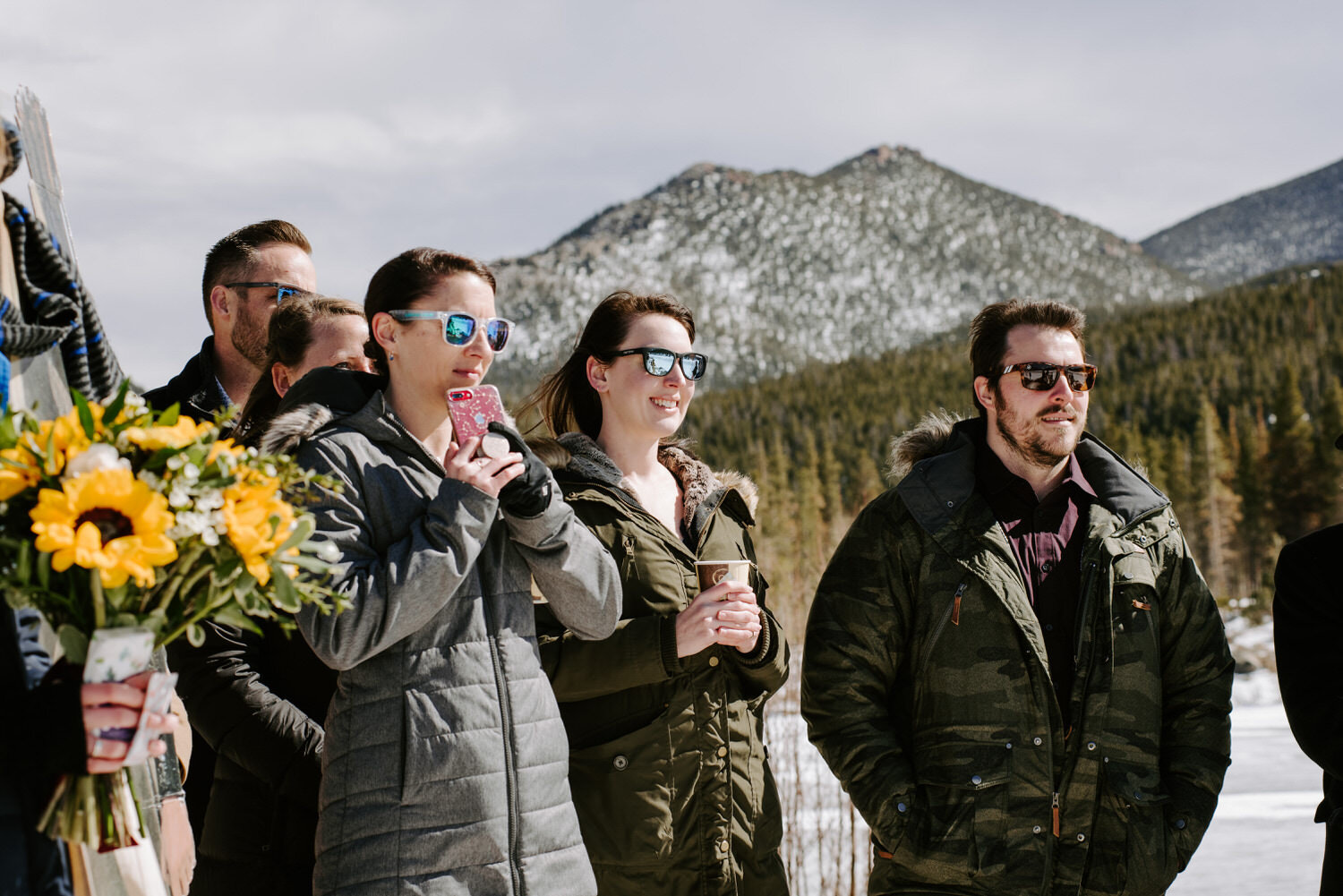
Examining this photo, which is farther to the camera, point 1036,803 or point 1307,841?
→ point 1307,841

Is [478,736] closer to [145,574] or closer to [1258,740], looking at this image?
[145,574]

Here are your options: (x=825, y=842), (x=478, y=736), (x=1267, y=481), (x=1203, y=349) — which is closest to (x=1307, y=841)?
(x=825, y=842)

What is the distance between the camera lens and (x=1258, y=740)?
11.0 meters

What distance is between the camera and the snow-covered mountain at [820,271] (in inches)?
6506

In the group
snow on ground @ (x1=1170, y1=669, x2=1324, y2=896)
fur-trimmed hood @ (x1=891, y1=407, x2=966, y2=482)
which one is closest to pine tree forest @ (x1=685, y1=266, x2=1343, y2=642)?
snow on ground @ (x1=1170, y1=669, x2=1324, y2=896)

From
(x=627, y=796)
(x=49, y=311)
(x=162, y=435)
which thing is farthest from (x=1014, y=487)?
(x=49, y=311)

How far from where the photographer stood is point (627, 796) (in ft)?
8.17

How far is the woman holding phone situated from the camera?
1872mm

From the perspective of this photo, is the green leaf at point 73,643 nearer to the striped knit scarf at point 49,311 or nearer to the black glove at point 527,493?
the striped knit scarf at point 49,311

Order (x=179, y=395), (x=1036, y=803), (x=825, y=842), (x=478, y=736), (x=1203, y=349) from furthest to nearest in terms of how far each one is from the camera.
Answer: (x=1203, y=349)
(x=825, y=842)
(x=179, y=395)
(x=1036, y=803)
(x=478, y=736)

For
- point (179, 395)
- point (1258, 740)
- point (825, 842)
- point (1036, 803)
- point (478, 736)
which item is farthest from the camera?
point (1258, 740)

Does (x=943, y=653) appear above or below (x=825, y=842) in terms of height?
above

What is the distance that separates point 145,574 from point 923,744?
1954 millimetres

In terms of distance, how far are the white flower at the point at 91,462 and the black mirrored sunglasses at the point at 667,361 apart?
1621 millimetres
